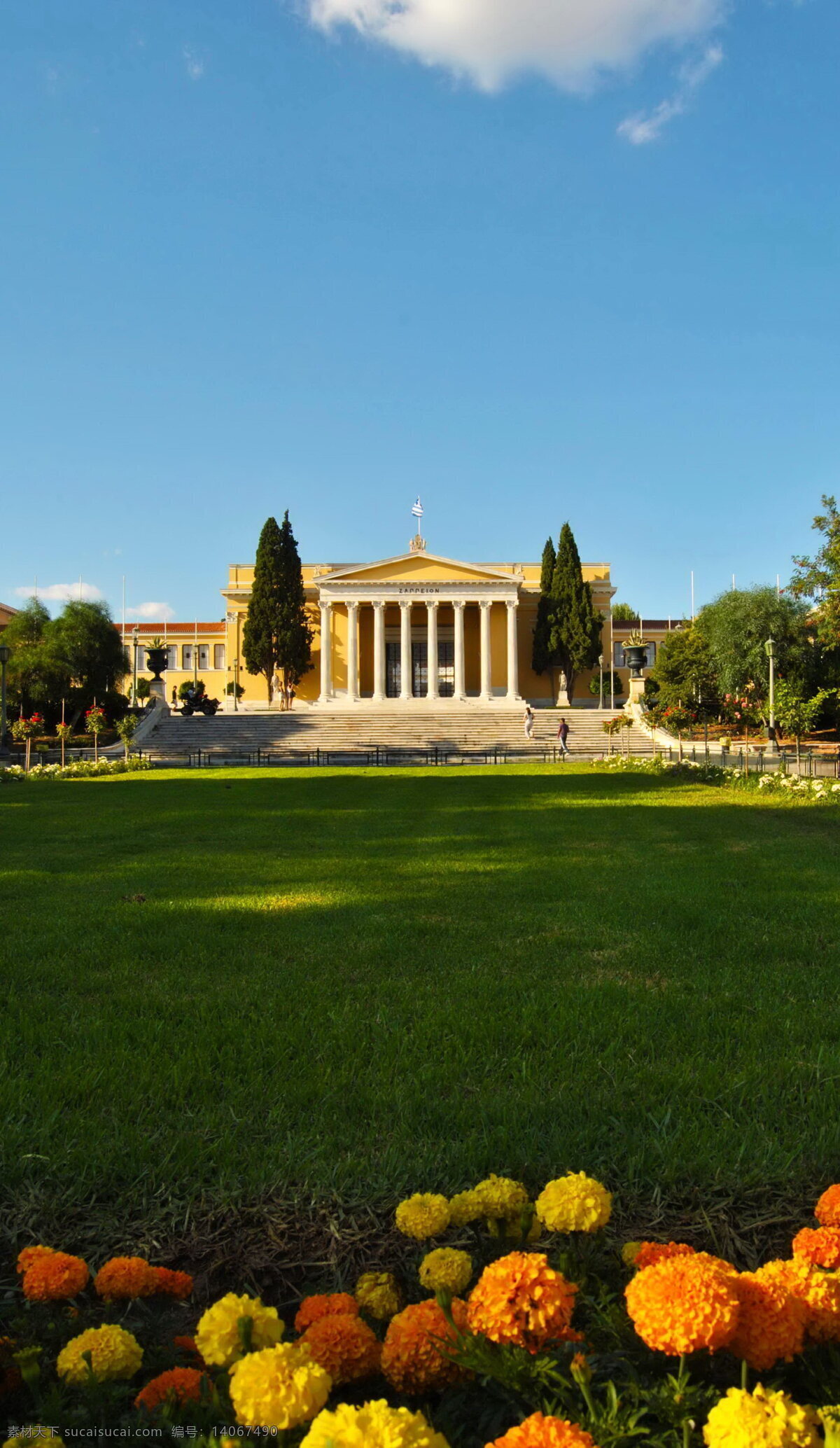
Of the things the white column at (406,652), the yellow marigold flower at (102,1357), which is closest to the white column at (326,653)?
the white column at (406,652)

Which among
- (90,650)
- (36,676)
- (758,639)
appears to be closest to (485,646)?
(758,639)

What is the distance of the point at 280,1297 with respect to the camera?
1.95 meters

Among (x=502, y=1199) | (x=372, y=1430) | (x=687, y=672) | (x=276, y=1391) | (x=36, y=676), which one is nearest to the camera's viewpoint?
(x=372, y=1430)

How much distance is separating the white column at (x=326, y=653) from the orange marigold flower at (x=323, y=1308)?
5355 cm

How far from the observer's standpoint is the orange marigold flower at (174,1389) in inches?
55.7

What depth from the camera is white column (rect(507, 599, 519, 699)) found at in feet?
176

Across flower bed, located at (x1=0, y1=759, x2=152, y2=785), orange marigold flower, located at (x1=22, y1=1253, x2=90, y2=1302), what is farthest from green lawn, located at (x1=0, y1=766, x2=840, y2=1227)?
flower bed, located at (x1=0, y1=759, x2=152, y2=785)

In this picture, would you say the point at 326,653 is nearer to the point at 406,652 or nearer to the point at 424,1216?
the point at 406,652

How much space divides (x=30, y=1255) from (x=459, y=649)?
54651 millimetres

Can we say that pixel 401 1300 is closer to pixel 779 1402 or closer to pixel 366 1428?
pixel 366 1428

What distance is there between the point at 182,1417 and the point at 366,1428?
0.44m

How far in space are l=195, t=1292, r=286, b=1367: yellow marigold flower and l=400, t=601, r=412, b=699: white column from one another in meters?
53.8

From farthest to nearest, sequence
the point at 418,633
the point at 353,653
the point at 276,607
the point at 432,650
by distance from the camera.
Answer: the point at 418,633
the point at 353,653
the point at 432,650
the point at 276,607

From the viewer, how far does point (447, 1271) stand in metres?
1.66
